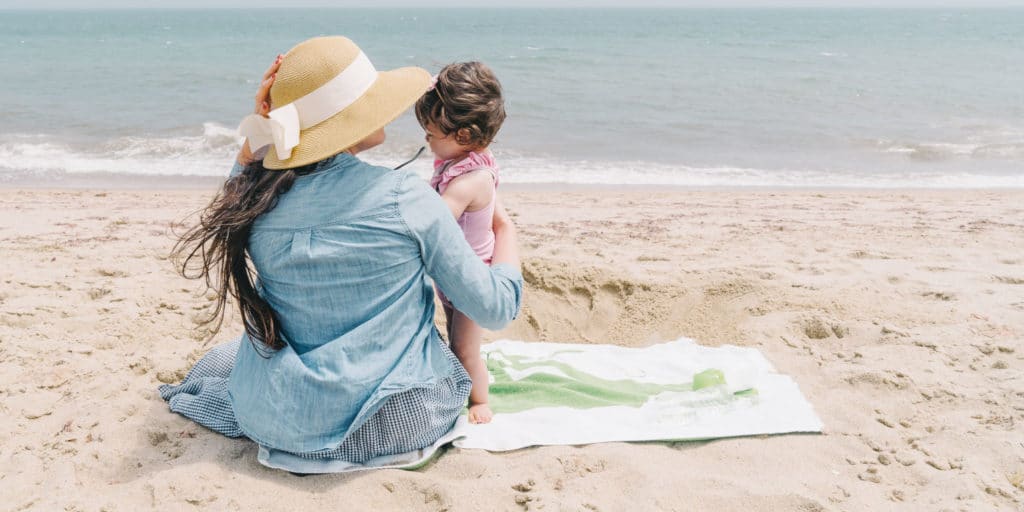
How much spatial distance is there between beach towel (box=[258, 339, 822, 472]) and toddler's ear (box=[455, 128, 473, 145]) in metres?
1.03

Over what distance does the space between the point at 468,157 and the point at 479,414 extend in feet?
3.20

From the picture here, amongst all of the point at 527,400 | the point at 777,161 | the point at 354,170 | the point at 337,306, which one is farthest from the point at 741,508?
the point at 777,161

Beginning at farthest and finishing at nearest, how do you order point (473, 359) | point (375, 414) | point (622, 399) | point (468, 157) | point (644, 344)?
point (644, 344) → point (622, 399) → point (473, 359) → point (468, 157) → point (375, 414)

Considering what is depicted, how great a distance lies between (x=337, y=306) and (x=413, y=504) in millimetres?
669

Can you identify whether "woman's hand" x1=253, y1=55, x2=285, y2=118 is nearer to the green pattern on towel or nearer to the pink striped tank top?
the pink striped tank top

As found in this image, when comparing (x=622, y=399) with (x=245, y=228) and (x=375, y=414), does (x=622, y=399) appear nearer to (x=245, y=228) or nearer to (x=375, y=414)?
(x=375, y=414)

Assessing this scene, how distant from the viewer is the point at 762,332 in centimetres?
401

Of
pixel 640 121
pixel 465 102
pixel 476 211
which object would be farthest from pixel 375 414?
pixel 640 121

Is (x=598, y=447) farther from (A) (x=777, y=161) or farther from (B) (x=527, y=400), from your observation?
(A) (x=777, y=161)

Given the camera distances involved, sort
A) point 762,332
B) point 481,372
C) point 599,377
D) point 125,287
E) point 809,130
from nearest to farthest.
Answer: point 481,372 → point 599,377 → point 762,332 → point 125,287 → point 809,130

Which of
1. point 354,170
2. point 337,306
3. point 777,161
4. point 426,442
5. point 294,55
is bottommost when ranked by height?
point 777,161

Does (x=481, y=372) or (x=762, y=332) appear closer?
(x=481, y=372)

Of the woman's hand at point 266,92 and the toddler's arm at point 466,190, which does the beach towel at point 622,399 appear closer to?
the toddler's arm at point 466,190

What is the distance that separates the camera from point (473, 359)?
3.02m
